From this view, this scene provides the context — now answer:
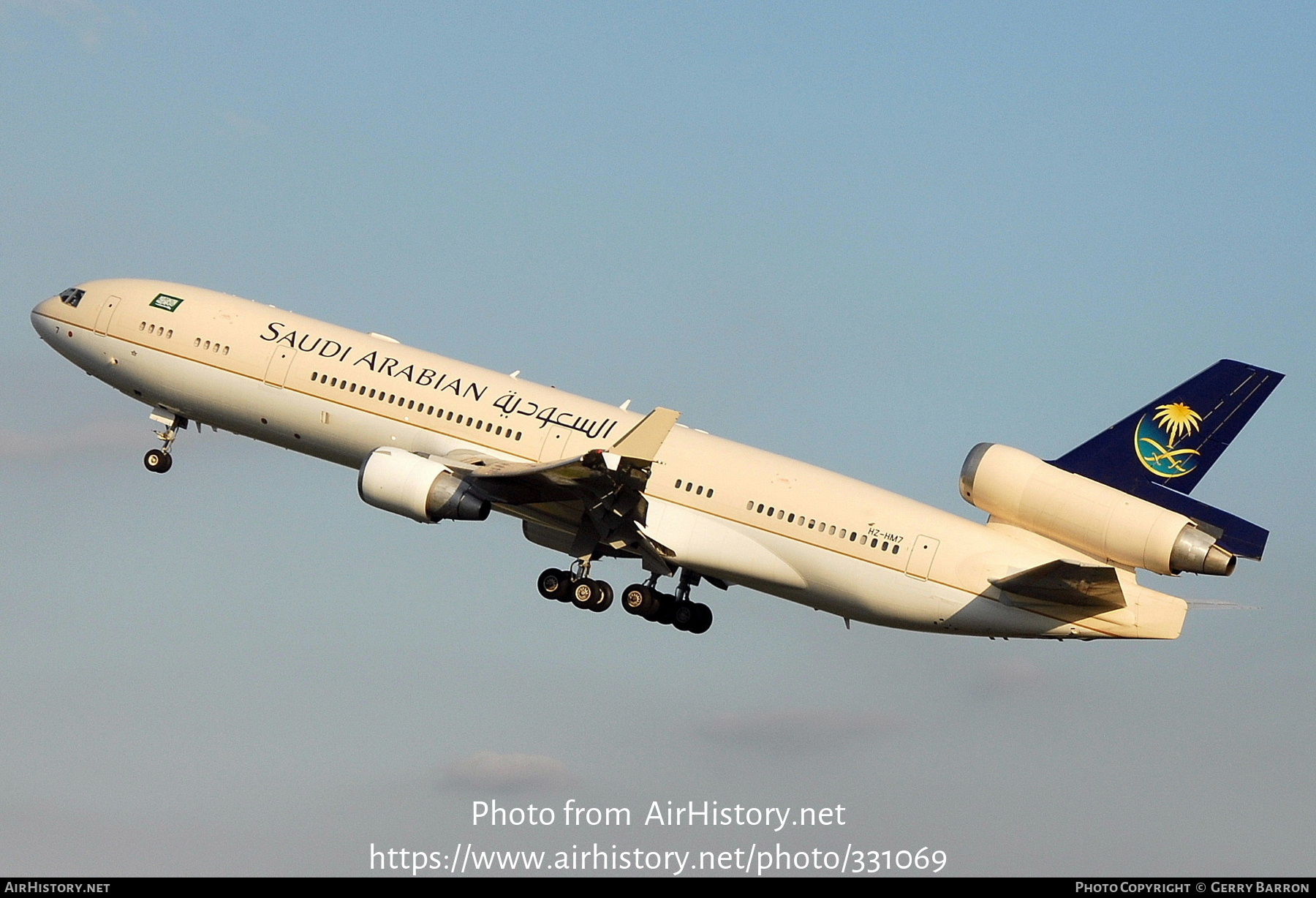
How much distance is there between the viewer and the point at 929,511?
39156mm

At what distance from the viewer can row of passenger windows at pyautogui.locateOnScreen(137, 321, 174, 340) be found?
43.8 meters

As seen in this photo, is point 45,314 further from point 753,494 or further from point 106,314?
point 753,494

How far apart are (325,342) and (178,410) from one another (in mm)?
5327

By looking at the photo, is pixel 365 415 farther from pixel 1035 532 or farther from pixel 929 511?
pixel 1035 532

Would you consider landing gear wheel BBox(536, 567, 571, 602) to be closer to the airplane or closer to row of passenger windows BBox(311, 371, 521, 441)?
the airplane

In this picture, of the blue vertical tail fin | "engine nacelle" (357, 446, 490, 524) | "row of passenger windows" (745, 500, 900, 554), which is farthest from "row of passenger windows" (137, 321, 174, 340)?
the blue vertical tail fin

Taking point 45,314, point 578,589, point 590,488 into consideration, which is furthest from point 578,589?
point 45,314

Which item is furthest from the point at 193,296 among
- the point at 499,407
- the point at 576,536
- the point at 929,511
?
the point at 929,511

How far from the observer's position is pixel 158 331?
4400 centimetres

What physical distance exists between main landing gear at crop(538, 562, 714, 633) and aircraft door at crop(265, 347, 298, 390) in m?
9.20

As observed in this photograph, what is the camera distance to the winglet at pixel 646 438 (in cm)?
3506

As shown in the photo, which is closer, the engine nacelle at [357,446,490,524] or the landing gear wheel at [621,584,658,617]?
the engine nacelle at [357,446,490,524]

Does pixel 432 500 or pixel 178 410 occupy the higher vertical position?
pixel 178 410

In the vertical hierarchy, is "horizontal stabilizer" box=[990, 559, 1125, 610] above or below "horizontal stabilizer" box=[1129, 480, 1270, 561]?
below
